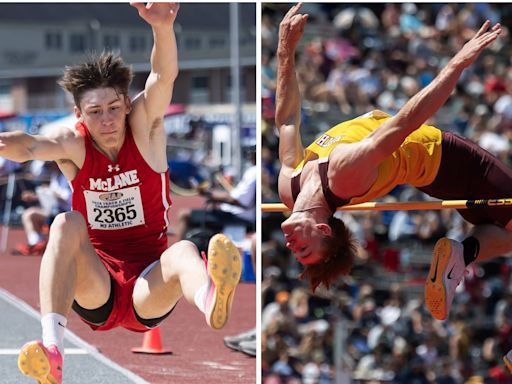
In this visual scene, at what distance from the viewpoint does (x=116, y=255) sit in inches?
182

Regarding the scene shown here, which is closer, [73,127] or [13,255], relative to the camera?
[73,127]

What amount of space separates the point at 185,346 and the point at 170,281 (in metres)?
2.88

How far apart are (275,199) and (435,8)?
4436 millimetres

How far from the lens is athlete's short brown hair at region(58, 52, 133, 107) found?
14.3ft

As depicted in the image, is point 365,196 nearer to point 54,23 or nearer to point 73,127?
point 73,127

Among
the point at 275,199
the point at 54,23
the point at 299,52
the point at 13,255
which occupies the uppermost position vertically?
the point at 54,23

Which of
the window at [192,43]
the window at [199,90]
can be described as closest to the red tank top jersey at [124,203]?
the window at [199,90]

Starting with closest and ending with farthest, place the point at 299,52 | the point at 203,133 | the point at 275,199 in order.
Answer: the point at 275,199, the point at 299,52, the point at 203,133

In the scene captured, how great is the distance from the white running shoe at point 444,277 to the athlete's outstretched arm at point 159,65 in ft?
4.68

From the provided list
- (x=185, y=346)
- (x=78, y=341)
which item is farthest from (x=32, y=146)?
(x=185, y=346)

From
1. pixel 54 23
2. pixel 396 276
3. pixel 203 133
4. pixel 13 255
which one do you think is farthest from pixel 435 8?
pixel 54 23

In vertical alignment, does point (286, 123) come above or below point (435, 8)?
below

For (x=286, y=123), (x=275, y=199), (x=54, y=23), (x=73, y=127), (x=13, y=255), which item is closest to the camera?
(x=73, y=127)

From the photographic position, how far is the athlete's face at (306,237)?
14.8 feet
